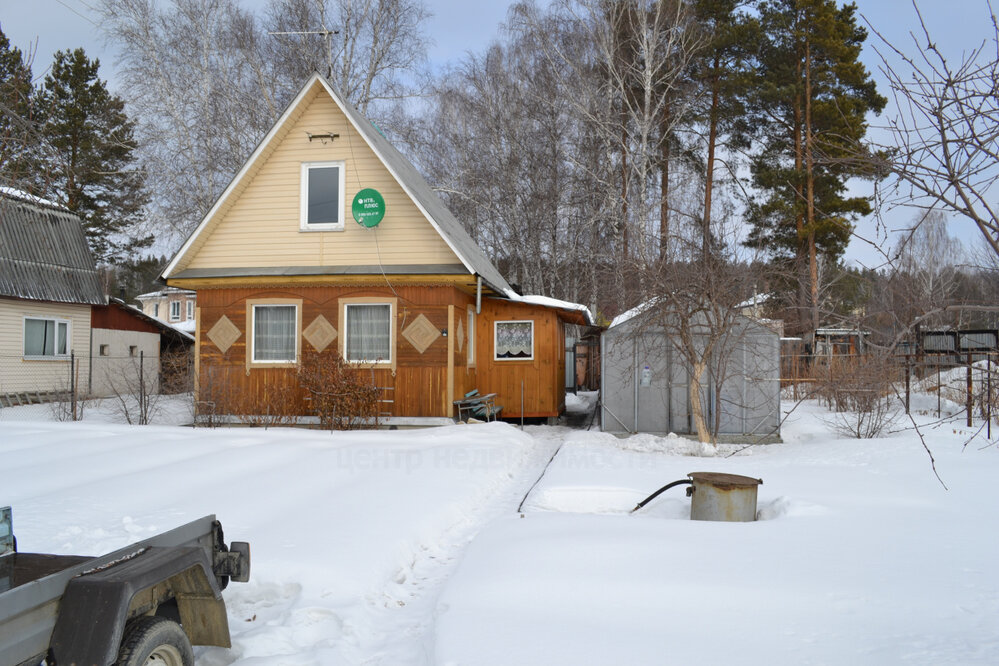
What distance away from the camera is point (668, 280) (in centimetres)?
1249

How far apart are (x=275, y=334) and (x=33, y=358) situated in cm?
1010

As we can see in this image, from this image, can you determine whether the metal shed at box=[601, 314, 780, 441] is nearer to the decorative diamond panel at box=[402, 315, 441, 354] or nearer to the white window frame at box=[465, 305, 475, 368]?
the white window frame at box=[465, 305, 475, 368]

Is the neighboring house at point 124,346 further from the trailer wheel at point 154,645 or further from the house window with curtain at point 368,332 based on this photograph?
the trailer wheel at point 154,645

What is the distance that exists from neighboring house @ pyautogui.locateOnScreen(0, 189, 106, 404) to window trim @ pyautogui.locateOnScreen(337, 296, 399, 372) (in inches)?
348

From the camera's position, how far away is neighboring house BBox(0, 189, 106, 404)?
19609 mm

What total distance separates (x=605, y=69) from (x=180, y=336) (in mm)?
19859

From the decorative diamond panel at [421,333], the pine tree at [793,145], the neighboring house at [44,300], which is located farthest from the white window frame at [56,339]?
the pine tree at [793,145]

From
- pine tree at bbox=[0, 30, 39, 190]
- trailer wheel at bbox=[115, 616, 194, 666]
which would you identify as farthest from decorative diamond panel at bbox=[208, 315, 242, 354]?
trailer wheel at bbox=[115, 616, 194, 666]

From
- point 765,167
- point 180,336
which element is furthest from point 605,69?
point 180,336

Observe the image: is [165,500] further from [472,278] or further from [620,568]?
[472,278]

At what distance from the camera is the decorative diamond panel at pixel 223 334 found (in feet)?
50.0

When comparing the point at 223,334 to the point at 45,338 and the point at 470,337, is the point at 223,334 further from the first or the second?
the point at 45,338

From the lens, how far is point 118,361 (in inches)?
895

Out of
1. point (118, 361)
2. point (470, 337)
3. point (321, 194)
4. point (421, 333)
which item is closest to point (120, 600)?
point (421, 333)
